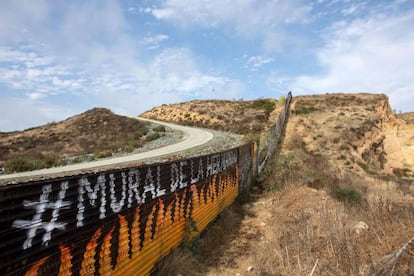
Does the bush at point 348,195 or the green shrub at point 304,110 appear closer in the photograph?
the bush at point 348,195

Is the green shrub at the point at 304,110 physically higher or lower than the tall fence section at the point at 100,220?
higher

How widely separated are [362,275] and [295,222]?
13.5 ft

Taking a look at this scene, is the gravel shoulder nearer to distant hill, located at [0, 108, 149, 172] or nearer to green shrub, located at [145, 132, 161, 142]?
green shrub, located at [145, 132, 161, 142]

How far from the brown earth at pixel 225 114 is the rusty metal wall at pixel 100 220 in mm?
30834

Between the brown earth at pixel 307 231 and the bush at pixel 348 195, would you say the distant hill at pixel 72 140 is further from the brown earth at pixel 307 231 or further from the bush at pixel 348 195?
the bush at pixel 348 195

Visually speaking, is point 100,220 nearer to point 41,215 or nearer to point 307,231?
point 41,215

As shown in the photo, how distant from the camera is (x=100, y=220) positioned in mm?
4332

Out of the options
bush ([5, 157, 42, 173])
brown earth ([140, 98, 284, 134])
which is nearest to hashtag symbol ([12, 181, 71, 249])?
bush ([5, 157, 42, 173])

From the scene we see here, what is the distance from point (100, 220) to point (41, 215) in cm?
105

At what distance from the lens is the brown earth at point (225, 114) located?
138 feet

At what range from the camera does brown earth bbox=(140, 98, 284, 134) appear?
42144mm

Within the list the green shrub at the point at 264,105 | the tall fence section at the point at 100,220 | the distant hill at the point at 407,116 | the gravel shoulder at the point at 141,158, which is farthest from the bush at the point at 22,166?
the distant hill at the point at 407,116

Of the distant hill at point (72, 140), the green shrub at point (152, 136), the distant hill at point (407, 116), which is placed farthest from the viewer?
the distant hill at point (407, 116)

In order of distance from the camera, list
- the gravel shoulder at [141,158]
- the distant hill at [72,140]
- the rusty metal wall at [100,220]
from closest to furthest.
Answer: the rusty metal wall at [100,220] < the gravel shoulder at [141,158] < the distant hill at [72,140]
